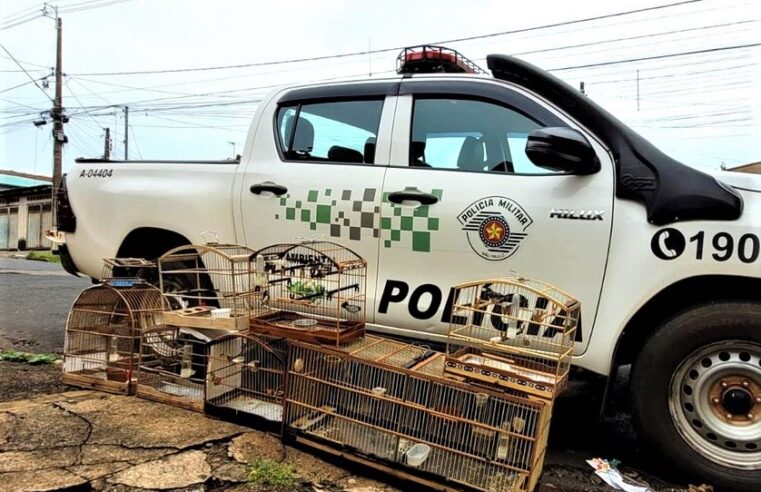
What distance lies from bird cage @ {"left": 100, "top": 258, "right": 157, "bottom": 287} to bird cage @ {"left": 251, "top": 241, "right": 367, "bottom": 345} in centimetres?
98

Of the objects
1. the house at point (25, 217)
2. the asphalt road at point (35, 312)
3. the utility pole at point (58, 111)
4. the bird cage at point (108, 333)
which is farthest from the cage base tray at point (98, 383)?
the house at point (25, 217)

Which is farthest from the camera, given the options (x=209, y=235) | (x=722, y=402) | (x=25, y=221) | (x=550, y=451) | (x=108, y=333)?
(x=25, y=221)

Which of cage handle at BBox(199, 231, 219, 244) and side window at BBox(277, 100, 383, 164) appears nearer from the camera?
side window at BBox(277, 100, 383, 164)

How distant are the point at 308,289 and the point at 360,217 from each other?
55 cm

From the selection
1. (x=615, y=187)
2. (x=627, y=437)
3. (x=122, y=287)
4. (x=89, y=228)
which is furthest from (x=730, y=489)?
(x=89, y=228)

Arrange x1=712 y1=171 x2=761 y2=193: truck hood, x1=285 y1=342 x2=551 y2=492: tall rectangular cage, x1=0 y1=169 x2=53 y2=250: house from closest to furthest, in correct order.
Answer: x1=285 y1=342 x2=551 y2=492: tall rectangular cage, x1=712 y1=171 x2=761 y2=193: truck hood, x1=0 y1=169 x2=53 y2=250: house

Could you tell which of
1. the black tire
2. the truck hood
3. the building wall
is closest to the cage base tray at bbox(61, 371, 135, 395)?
the black tire

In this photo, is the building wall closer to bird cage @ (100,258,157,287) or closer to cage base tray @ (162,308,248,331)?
bird cage @ (100,258,157,287)

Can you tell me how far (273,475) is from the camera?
245 centimetres

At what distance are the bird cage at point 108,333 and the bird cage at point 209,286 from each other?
0.16 m

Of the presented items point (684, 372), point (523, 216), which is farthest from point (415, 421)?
point (684, 372)

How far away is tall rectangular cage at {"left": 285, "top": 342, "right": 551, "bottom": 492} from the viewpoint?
2324mm

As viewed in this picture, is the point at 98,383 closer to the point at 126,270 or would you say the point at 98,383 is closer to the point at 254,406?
the point at 126,270

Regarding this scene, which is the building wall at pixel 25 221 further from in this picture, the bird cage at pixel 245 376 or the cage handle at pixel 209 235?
the bird cage at pixel 245 376
